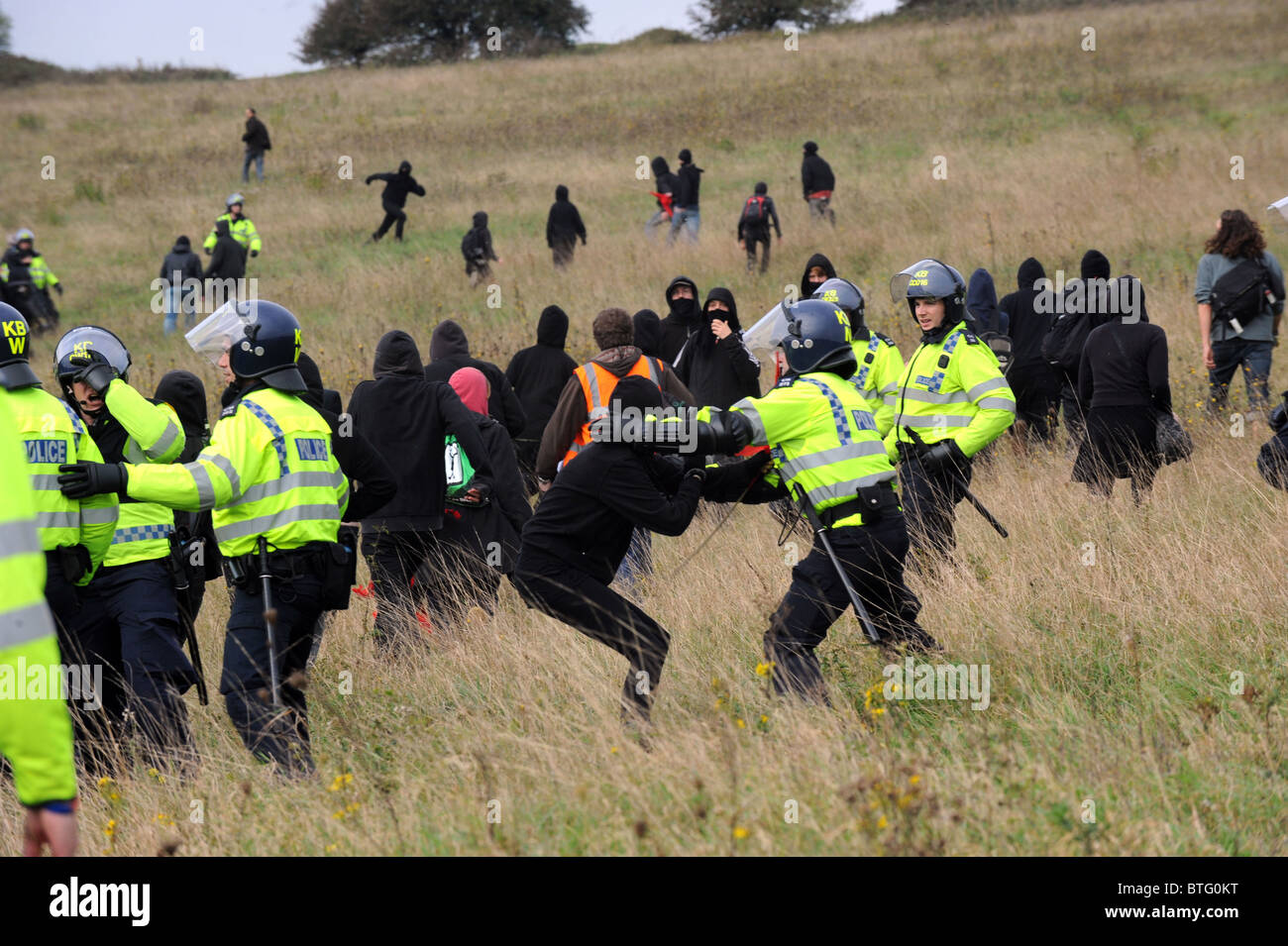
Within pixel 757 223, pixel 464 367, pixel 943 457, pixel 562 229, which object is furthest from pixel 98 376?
pixel 562 229

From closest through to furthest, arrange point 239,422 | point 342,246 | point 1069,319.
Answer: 1. point 239,422
2. point 1069,319
3. point 342,246

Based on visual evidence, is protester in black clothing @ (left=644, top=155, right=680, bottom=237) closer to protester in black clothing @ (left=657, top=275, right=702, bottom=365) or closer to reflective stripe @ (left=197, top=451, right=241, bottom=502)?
protester in black clothing @ (left=657, top=275, right=702, bottom=365)

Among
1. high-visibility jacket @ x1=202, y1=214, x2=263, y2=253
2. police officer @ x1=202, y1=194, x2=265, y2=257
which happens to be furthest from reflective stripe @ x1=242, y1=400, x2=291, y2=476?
high-visibility jacket @ x1=202, y1=214, x2=263, y2=253

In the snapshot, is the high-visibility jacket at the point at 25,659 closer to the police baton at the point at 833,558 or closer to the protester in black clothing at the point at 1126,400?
the police baton at the point at 833,558

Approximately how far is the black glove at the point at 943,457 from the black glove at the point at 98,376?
3840 mm

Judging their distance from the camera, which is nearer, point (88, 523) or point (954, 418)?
point (88, 523)

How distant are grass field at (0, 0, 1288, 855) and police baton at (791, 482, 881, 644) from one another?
271mm

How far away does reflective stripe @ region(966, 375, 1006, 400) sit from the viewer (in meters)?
6.63

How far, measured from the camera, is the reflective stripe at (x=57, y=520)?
5.09 meters
